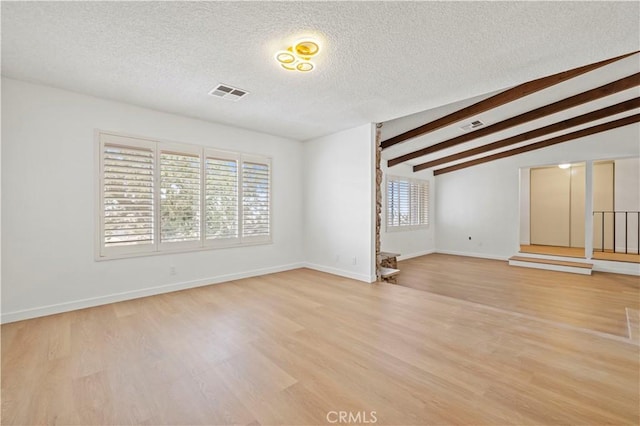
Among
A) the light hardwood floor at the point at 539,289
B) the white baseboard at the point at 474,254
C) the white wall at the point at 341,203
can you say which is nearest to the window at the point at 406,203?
the white baseboard at the point at 474,254

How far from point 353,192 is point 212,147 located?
2425mm

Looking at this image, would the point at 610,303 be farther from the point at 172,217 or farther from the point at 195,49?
the point at 172,217

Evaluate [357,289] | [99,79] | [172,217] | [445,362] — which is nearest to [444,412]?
[445,362]

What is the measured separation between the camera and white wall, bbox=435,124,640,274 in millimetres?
6169

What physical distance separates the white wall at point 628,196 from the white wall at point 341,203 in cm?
645

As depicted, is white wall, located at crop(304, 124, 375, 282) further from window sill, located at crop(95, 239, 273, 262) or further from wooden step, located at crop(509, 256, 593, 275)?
wooden step, located at crop(509, 256, 593, 275)

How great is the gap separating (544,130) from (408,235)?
3775mm

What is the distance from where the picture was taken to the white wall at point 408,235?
23.1 ft

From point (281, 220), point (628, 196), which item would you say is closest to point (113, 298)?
point (281, 220)

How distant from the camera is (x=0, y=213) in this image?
9.62ft

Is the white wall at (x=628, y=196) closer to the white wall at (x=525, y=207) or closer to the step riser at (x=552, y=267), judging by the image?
the white wall at (x=525, y=207)

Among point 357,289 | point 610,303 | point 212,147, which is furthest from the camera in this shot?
point 212,147

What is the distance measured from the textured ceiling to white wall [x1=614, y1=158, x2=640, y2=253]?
6145 mm

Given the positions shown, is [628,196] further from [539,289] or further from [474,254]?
A: [539,289]
